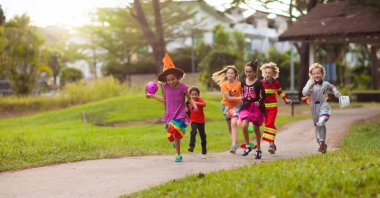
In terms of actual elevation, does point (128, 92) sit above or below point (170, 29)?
below

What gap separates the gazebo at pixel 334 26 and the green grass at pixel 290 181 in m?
14.4

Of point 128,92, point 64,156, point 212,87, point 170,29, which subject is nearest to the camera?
point 64,156

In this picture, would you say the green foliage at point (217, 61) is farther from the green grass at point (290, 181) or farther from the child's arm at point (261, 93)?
the green grass at point (290, 181)

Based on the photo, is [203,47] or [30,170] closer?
[30,170]

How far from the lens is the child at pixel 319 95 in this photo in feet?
35.6

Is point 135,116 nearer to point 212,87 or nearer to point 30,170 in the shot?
point 30,170

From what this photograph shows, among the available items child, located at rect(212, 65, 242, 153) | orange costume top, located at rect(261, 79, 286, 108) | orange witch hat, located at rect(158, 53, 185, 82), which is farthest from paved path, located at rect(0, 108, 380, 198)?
orange witch hat, located at rect(158, 53, 185, 82)

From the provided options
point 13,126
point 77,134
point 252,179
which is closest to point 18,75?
point 13,126

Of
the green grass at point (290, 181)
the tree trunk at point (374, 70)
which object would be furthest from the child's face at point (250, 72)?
the tree trunk at point (374, 70)

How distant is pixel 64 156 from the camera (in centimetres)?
1048

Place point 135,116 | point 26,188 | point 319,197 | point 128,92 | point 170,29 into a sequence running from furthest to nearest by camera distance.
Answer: point 170,29
point 128,92
point 135,116
point 26,188
point 319,197

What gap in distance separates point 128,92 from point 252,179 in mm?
24771

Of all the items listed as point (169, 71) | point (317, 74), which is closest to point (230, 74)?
point (317, 74)

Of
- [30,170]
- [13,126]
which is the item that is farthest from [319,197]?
[13,126]
